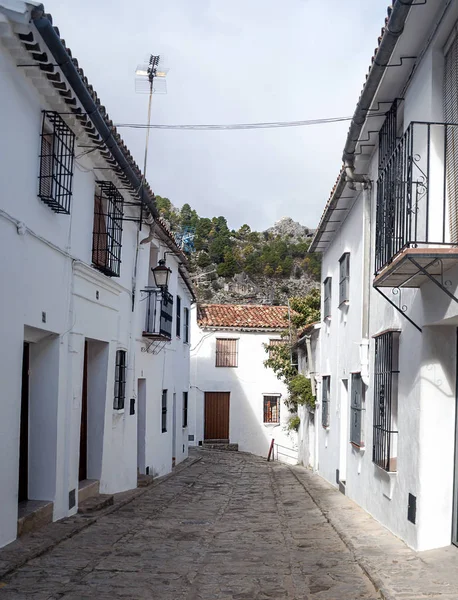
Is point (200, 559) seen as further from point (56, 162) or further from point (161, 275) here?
point (161, 275)

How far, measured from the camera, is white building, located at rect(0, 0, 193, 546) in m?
7.55

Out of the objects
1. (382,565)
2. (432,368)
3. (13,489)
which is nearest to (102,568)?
(13,489)

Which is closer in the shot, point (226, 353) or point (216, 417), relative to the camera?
point (216, 417)

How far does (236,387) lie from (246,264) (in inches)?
1332

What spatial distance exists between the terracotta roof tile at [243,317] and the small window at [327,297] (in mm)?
14262

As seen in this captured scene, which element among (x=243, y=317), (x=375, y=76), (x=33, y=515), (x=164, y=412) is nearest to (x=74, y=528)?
(x=33, y=515)

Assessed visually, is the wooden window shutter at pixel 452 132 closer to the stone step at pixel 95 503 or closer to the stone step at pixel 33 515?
the stone step at pixel 33 515

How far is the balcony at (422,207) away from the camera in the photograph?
6.19 metres

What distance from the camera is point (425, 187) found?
6.68 meters

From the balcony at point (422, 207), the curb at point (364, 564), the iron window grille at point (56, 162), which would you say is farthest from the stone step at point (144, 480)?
the balcony at point (422, 207)

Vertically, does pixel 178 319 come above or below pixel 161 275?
below

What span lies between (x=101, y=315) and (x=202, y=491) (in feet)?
16.1

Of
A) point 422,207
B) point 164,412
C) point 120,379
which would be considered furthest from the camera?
point 164,412

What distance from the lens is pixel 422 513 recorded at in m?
7.34
